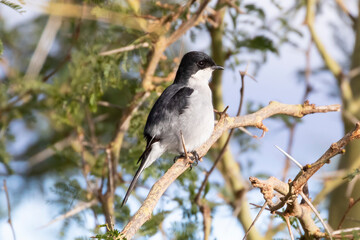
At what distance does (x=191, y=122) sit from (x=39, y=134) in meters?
3.46

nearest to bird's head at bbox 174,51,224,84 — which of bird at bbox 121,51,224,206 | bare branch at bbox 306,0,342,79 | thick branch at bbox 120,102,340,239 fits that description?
bird at bbox 121,51,224,206

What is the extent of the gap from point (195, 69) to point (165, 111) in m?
0.62

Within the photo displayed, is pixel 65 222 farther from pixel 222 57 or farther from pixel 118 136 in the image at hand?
pixel 222 57

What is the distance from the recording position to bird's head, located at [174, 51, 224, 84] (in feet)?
13.3

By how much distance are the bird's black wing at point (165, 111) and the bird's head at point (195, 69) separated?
1.08 ft

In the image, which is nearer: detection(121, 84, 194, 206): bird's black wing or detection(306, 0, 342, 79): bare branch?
detection(121, 84, 194, 206): bird's black wing

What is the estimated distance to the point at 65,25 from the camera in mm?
6094

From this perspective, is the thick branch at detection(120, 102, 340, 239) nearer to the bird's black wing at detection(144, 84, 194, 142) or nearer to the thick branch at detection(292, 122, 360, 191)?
the bird's black wing at detection(144, 84, 194, 142)

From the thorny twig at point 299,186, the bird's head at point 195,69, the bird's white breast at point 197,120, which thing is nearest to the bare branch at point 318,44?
the bird's head at point 195,69

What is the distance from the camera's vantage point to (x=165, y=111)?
142 inches

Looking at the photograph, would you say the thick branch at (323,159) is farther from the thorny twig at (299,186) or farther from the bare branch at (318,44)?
the bare branch at (318,44)

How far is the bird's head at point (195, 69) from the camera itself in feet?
13.3

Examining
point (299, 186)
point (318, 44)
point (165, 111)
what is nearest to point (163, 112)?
point (165, 111)

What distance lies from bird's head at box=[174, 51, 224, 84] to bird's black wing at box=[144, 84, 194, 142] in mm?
328
